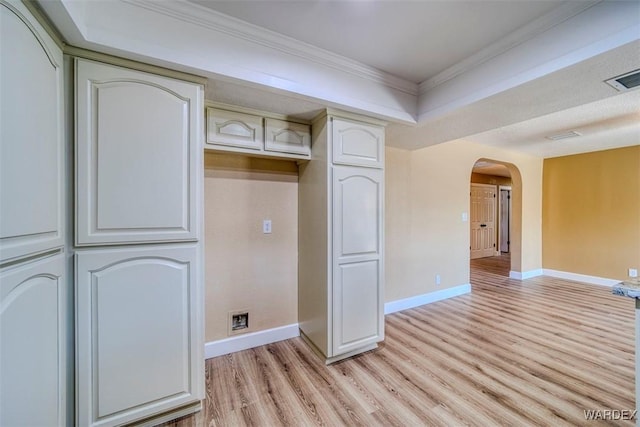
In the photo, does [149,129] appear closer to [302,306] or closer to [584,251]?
[302,306]

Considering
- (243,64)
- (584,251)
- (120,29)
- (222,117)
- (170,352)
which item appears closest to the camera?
(120,29)

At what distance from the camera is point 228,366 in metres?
2.14

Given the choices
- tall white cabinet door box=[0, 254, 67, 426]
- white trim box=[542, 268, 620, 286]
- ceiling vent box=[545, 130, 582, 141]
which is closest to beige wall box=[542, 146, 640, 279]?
white trim box=[542, 268, 620, 286]

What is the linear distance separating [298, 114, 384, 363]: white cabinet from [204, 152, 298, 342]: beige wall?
213 millimetres

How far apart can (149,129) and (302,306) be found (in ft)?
6.27

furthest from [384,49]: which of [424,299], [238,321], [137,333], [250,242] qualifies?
[424,299]

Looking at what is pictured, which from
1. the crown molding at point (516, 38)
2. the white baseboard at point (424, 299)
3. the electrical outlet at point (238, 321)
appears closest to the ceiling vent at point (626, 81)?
the crown molding at point (516, 38)

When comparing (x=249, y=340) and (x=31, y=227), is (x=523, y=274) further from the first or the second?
(x=31, y=227)

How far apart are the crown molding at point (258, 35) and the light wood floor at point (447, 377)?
2.34 meters

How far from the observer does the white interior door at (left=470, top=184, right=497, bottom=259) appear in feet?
22.7

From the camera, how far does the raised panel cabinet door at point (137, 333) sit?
1.36 meters

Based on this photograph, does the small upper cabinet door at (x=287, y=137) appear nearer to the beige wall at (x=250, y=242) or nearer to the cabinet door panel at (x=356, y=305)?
the beige wall at (x=250, y=242)

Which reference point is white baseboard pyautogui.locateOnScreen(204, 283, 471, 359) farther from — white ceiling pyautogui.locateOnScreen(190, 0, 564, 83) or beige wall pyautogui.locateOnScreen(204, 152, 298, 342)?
white ceiling pyautogui.locateOnScreen(190, 0, 564, 83)

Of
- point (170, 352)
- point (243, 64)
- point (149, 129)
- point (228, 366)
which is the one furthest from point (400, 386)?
point (243, 64)
